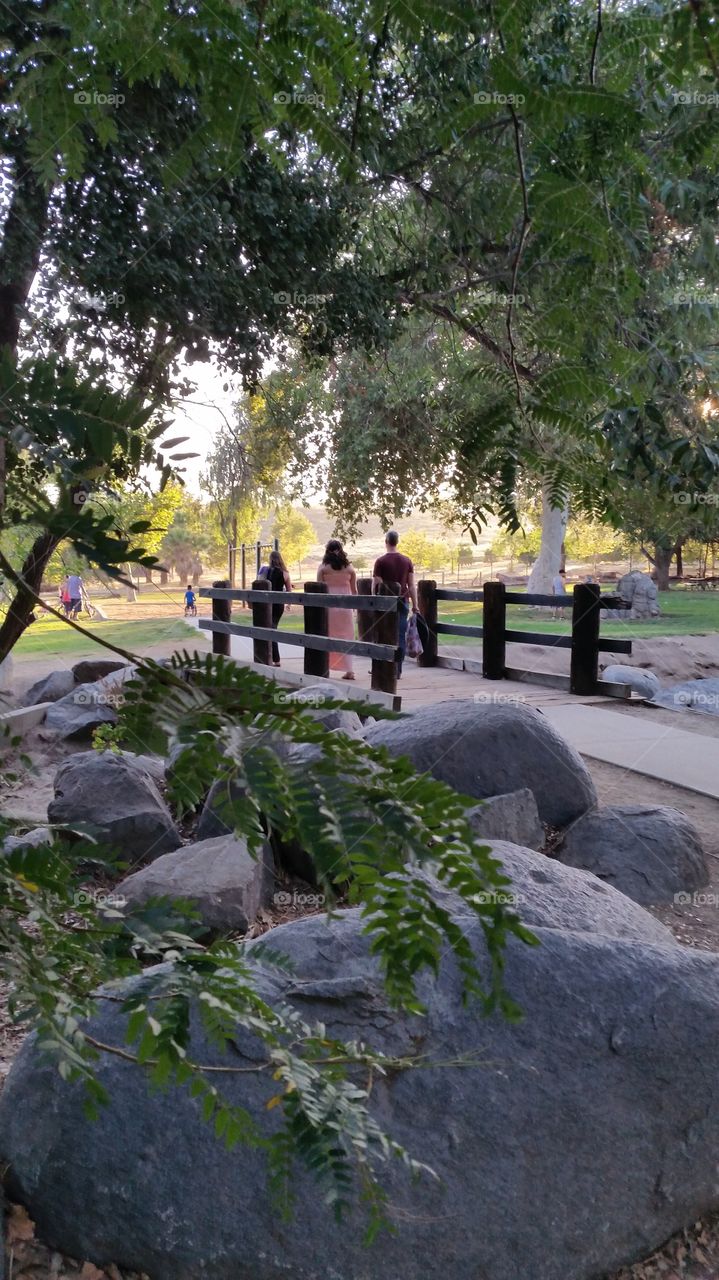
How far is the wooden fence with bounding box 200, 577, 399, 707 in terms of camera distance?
32.1 ft

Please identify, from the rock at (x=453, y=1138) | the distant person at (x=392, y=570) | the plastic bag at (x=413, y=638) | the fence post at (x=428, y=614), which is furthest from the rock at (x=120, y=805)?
the fence post at (x=428, y=614)

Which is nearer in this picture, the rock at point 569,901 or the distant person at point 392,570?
the rock at point 569,901

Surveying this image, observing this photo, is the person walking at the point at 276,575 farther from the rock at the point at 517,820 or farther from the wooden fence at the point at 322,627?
the rock at the point at 517,820

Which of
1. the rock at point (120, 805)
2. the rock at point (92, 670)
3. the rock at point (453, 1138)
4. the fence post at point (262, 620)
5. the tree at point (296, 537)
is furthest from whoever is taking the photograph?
the tree at point (296, 537)

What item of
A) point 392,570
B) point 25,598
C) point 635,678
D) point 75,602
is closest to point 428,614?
point 392,570

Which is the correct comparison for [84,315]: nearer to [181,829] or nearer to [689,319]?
[181,829]

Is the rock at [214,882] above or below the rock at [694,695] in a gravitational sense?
above

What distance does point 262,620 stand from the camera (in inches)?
513

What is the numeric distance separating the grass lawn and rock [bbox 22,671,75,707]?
26.8 ft

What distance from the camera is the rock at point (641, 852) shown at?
16.6 feet

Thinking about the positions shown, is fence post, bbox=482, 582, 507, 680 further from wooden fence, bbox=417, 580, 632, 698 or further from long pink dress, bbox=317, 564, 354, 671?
long pink dress, bbox=317, 564, 354, 671

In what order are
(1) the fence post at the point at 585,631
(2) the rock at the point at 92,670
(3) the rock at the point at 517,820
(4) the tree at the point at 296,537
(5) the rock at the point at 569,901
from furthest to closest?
(4) the tree at the point at 296,537, (2) the rock at the point at 92,670, (1) the fence post at the point at 585,631, (3) the rock at the point at 517,820, (5) the rock at the point at 569,901

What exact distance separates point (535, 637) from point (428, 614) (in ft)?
10.9

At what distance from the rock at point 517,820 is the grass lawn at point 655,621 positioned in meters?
13.8
